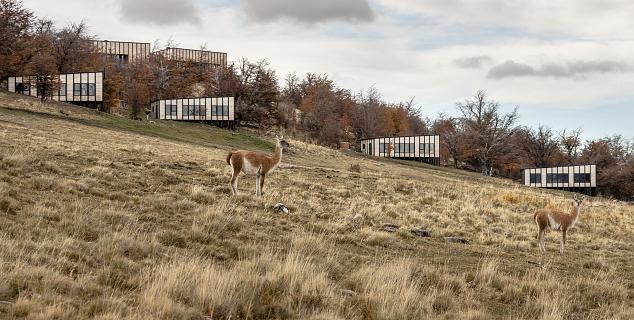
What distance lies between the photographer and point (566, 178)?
81188 millimetres

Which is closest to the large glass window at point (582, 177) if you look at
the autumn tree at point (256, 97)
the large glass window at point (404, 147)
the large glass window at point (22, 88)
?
the large glass window at point (404, 147)

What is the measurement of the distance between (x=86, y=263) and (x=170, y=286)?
5.78 ft

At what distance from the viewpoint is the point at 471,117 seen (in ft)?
338

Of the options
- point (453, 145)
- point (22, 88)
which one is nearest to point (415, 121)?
point (453, 145)

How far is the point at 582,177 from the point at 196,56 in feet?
246

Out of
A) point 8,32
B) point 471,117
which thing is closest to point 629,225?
point 8,32

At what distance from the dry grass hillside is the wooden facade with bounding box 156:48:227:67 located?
88.5 metres

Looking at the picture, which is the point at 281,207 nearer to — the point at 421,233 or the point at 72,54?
the point at 421,233

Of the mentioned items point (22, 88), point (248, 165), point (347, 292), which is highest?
point (22, 88)

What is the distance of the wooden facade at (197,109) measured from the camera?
248 ft

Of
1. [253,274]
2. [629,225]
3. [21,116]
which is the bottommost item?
[629,225]

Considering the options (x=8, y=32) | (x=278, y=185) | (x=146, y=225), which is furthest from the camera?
(x=8, y=32)

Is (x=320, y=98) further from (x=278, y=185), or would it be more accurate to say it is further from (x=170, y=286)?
(x=170, y=286)

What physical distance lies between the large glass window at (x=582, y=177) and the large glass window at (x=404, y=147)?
23.9 metres
